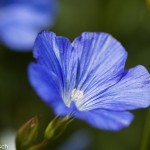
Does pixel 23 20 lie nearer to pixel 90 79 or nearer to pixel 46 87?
pixel 90 79

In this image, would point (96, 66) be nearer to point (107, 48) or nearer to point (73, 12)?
point (107, 48)

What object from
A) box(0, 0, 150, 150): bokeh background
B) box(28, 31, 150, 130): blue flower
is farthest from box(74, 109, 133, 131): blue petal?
box(0, 0, 150, 150): bokeh background

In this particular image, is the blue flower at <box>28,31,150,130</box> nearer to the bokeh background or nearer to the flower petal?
the flower petal

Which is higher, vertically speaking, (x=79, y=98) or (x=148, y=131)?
(x=79, y=98)

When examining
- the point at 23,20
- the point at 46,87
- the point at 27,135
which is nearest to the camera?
the point at 46,87

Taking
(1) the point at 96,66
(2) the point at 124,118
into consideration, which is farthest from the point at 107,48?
(2) the point at 124,118

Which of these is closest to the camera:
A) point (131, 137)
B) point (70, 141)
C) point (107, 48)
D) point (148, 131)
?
point (107, 48)

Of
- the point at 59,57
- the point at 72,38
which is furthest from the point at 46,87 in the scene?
the point at 72,38

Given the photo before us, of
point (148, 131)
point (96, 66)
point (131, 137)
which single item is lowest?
point (131, 137)
